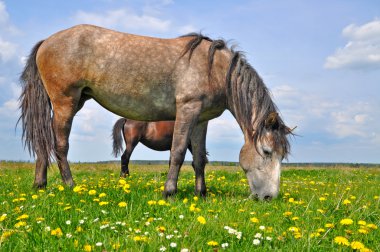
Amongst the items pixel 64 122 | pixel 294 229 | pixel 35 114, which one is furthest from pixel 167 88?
pixel 294 229

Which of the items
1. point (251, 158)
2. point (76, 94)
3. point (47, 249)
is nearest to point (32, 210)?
point (47, 249)

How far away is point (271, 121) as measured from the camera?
698cm

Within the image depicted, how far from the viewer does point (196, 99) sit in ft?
23.2

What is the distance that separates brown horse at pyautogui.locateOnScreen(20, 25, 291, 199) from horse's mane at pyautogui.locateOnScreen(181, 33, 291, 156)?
0.02 m

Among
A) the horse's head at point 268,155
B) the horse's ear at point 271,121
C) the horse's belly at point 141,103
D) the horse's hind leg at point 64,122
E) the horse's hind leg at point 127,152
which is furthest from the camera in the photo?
the horse's hind leg at point 127,152

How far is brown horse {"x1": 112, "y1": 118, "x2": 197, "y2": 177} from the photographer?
1630 cm

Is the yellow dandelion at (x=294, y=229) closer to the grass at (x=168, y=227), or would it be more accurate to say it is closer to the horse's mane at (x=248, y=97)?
the grass at (x=168, y=227)

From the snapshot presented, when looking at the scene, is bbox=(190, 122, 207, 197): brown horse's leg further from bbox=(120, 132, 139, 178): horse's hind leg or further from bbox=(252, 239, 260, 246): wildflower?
bbox=(120, 132, 139, 178): horse's hind leg

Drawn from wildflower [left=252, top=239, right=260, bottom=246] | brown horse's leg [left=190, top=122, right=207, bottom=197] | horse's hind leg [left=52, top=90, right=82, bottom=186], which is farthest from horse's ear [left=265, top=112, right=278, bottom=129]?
horse's hind leg [left=52, top=90, right=82, bottom=186]

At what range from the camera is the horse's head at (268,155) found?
7047mm

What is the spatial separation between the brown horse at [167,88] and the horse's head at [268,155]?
0.02m

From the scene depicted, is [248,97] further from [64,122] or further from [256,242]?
[256,242]

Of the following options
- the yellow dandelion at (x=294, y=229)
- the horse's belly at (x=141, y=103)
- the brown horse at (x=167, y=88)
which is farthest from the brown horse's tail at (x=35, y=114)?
the yellow dandelion at (x=294, y=229)

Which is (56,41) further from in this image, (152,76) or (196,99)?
(196,99)
